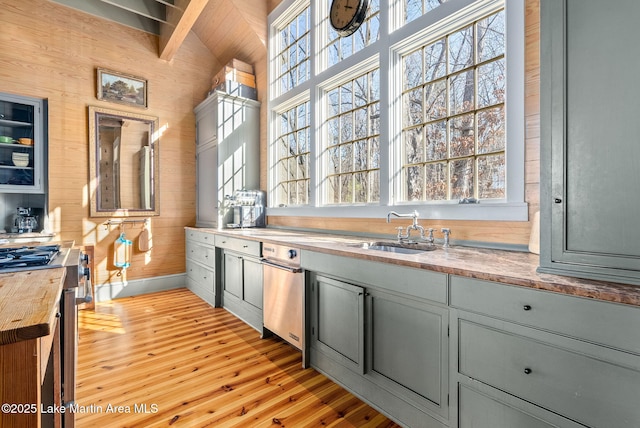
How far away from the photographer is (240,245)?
313cm

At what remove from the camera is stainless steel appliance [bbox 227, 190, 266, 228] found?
400cm

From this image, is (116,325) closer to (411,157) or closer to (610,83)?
(411,157)

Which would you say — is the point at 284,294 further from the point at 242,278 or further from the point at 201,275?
the point at 201,275

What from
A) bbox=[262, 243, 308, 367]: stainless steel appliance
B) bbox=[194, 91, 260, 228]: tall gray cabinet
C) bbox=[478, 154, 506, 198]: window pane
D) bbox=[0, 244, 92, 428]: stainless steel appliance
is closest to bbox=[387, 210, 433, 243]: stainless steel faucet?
bbox=[478, 154, 506, 198]: window pane

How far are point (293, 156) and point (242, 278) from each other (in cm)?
165

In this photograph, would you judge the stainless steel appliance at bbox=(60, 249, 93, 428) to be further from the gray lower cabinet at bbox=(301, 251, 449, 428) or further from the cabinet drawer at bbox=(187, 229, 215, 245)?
the cabinet drawer at bbox=(187, 229, 215, 245)

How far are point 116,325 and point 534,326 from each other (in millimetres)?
3544

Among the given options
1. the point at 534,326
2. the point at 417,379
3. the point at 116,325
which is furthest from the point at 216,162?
the point at 534,326

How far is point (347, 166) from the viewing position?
3.16 m

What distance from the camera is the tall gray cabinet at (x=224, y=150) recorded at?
408 centimetres

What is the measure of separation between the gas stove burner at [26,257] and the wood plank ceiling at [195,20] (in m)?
3.11

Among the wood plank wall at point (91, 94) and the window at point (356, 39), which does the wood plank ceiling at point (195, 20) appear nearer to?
the wood plank wall at point (91, 94)

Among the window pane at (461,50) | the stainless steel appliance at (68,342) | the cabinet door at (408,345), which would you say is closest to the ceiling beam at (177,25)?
the window pane at (461,50)

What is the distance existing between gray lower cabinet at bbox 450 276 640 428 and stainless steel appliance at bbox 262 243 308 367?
1201 mm
